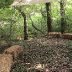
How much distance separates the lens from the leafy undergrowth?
21.7ft

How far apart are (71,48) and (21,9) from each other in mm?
4064

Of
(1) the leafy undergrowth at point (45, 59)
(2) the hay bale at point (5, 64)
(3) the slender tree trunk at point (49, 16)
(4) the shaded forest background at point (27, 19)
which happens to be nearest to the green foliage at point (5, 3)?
(4) the shaded forest background at point (27, 19)

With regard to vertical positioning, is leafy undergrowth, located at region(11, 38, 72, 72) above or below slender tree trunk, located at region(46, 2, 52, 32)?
below

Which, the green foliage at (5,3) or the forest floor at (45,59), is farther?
the green foliage at (5,3)

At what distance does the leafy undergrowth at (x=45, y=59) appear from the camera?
6629mm

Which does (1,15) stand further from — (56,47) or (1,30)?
(56,47)

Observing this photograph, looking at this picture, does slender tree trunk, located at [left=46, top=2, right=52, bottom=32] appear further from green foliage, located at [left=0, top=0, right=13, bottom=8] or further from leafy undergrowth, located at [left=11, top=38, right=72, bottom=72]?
leafy undergrowth, located at [left=11, top=38, right=72, bottom=72]

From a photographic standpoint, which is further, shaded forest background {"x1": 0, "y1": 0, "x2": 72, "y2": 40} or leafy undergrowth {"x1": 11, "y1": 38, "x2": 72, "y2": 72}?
shaded forest background {"x1": 0, "y1": 0, "x2": 72, "y2": 40}

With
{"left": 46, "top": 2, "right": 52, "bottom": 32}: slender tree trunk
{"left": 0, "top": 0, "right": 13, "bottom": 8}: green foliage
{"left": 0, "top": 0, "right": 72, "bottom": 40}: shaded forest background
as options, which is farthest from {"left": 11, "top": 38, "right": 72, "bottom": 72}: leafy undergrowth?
{"left": 46, "top": 2, "right": 52, "bottom": 32}: slender tree trunk

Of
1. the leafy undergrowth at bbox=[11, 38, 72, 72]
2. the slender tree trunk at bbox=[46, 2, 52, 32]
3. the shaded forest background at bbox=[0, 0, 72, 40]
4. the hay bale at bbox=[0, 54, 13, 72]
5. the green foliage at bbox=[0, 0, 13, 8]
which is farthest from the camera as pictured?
the slender tree trunk at bbox=[46, 2, 52, 32]

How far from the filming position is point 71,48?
30.3 ft

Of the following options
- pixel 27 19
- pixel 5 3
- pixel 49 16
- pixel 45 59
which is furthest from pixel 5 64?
pixel 49 16

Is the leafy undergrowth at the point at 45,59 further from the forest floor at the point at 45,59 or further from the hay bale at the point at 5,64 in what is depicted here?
the hay bale at the point at 5,64

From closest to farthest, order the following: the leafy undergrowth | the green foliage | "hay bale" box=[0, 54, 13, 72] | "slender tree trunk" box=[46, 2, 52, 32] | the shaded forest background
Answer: "hay bale" box=[0, 54, 13, 72] < the leafy undergrowth < the green foliage < the shaded forest background < "slender tree trunk" box=[46, 2, 52, 32]
